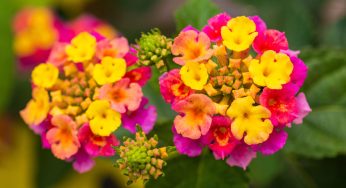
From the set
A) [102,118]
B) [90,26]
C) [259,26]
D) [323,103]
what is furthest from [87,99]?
[90,26]

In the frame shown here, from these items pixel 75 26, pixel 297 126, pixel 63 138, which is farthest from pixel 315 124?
pixel 75 26

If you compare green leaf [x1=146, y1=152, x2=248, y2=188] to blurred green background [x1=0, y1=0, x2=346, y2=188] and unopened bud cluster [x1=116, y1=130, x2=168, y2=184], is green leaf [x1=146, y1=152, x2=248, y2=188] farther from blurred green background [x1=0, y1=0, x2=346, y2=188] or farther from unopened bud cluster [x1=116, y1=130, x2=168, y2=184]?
unopened bud cluster [x1=116, y1=130, x2=168, y2=184]

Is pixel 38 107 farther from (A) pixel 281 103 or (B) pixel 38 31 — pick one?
(B) pixel 38 31

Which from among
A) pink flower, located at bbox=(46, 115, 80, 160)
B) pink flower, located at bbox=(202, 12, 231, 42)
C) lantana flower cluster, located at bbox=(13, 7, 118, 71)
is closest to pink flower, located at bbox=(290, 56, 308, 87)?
pink flower, located at bbox=(202, 12, 231, 42)

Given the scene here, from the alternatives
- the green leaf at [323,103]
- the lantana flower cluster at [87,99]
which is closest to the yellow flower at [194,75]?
the lantana flower cluster at [87,99]

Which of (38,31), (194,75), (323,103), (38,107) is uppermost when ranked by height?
(194,75)

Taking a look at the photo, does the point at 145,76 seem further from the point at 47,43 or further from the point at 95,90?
the point at 47,43
